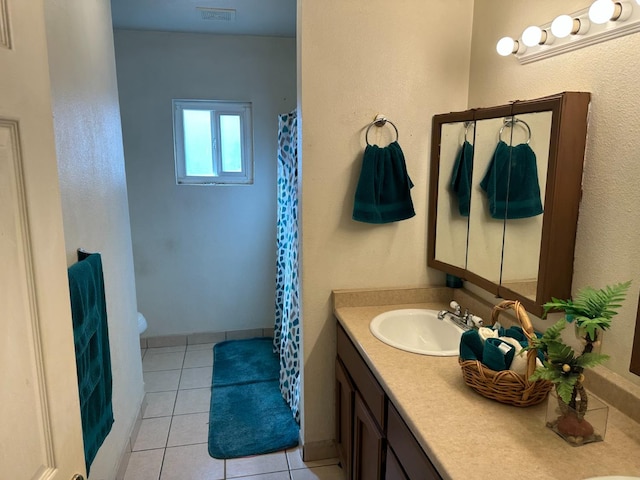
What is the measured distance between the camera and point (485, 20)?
1.90m

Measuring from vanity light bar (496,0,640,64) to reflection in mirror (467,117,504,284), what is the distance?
25cm

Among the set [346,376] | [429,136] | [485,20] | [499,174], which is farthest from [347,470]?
[485,20]

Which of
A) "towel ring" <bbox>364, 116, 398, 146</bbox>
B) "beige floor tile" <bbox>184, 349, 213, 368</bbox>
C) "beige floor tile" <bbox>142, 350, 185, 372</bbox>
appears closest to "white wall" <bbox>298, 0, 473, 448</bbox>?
"towel ring" <bbox>364, 116, 398, 146</bbox>

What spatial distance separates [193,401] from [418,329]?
166 cm

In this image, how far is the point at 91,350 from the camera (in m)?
1.61

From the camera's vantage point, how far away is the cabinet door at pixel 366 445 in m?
1.56

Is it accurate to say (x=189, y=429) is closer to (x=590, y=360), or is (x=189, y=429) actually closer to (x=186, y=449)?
(x=186, y=449)

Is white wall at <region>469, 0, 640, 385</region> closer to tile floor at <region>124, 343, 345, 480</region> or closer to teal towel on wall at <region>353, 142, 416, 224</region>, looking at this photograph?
teal towel on wall at <region>353, 142, 416, 224</region>

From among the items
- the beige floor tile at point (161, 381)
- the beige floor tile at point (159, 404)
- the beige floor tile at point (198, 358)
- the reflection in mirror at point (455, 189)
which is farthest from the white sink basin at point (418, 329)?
the beige floor tile at point (198, 358)

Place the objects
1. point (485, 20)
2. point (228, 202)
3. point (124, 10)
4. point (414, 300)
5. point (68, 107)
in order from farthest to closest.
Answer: point (228, 202), point (124, 10), point (414, 300), point (485, 20), point (68, 107)

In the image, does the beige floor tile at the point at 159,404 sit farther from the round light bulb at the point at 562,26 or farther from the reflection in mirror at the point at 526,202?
the round light bulb at the point at 562,26

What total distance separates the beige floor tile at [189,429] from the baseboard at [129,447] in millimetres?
189

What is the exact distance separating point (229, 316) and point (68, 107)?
2404 millimetres

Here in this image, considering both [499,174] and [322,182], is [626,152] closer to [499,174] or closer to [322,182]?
[499,174]
